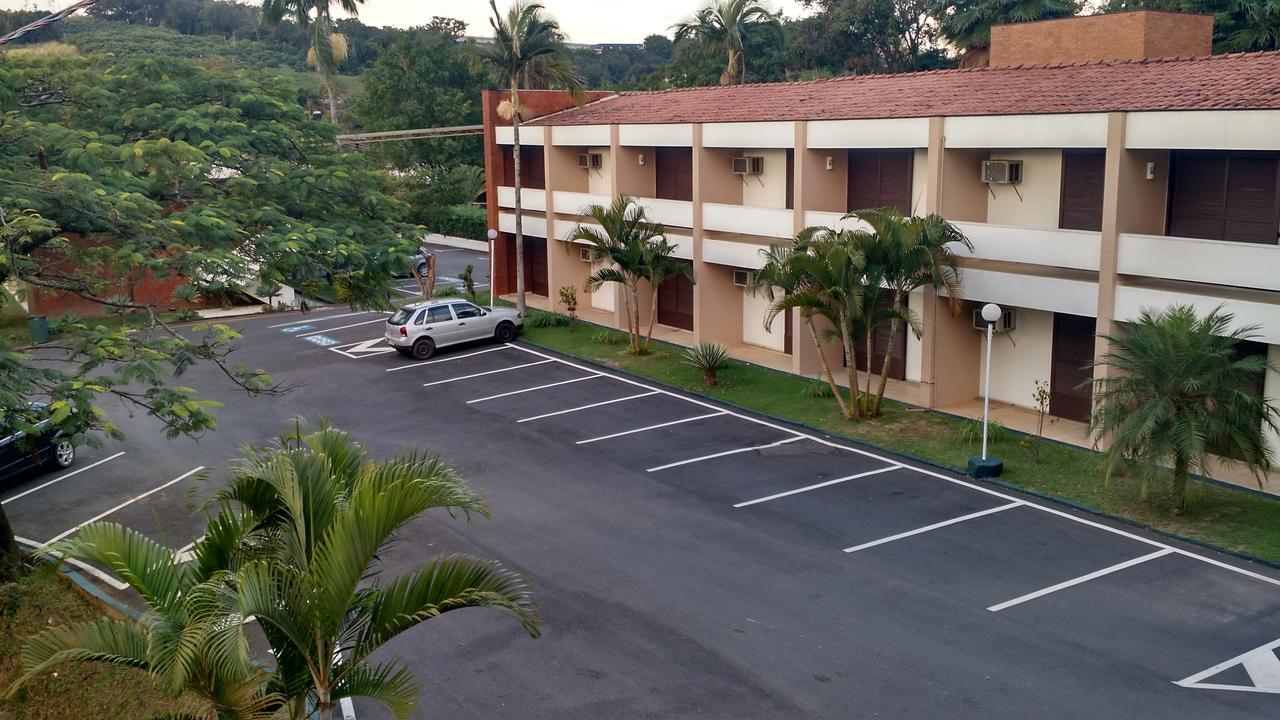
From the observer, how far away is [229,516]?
8.40 meters

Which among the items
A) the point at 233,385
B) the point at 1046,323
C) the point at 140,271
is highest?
the point at 140,271

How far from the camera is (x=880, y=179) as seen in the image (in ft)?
81.7

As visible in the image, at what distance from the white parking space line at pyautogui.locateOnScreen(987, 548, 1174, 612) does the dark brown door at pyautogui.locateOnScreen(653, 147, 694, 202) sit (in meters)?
17.8

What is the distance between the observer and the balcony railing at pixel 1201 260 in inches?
676

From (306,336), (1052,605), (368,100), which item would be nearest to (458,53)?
(368,100)

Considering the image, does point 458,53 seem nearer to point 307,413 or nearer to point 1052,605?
point 307,413

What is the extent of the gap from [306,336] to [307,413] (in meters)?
9.00

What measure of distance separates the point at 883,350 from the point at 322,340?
1555 centimetres

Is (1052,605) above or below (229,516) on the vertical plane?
below

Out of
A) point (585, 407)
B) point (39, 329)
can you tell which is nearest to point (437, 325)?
point (585, 407)

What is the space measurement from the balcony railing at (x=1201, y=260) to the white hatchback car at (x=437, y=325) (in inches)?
647

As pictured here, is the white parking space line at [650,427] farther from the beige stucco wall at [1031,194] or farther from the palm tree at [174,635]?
the palm tree at [174,635]

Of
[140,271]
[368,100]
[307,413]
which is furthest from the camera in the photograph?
[368,100]

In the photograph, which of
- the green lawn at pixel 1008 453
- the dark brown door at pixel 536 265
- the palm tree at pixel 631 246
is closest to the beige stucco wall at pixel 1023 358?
the green lawn at pixel 1008 453
